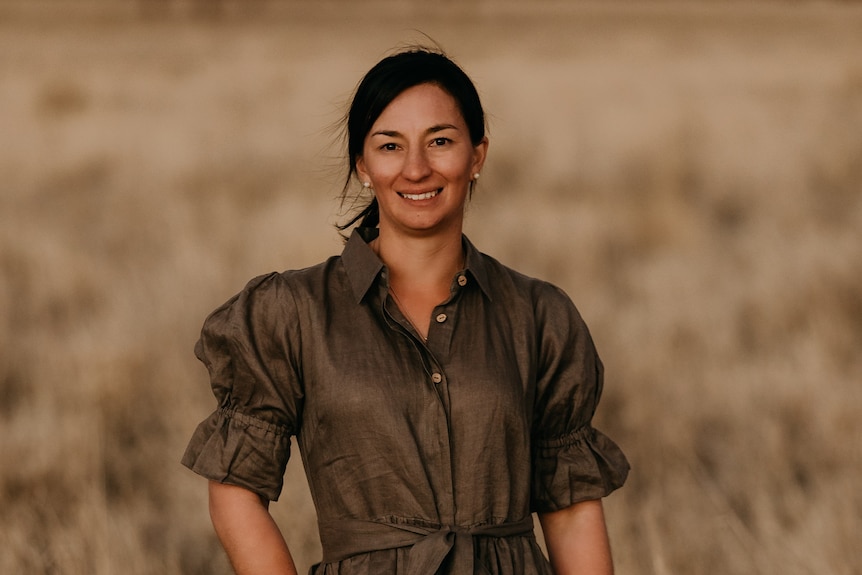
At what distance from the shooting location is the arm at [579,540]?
2.21m

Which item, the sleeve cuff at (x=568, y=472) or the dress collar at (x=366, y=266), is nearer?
the dress collar at (x=366, y=266)

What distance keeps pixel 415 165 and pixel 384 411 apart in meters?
0.41

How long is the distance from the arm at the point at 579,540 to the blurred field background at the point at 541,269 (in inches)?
67.2

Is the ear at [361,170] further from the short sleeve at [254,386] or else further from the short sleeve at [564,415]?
the short sleeve at [564,415]

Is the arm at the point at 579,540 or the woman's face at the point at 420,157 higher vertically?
the woman's face at the point at 420,157

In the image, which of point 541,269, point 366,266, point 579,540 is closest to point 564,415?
point 579,540

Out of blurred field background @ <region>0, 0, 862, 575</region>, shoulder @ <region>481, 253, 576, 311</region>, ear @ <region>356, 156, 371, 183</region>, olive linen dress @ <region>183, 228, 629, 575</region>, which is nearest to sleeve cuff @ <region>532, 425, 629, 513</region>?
olive linen dress @ <region>183, 228, 629, 575</region>

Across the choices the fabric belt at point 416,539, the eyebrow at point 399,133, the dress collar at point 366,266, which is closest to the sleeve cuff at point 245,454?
the fabric belt at point 416,539

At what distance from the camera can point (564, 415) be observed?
2.22 meters

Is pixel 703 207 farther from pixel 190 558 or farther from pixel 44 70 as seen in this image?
pixel 44 70

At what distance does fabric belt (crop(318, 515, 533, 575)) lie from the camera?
6.48 ft

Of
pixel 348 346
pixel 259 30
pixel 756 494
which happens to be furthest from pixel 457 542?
pixel 259 30

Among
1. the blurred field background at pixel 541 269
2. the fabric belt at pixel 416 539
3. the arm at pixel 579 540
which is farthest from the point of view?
the blurred field background at pixel 541 269

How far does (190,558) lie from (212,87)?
39.4 feet
